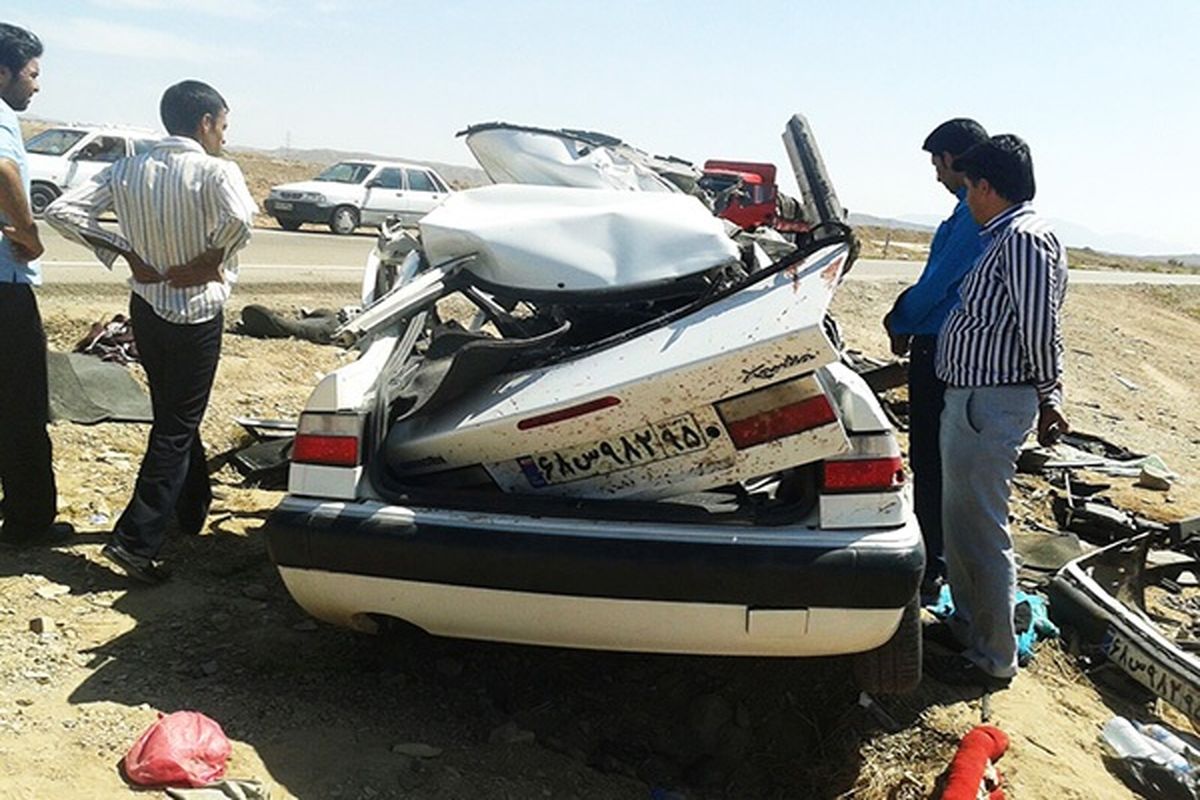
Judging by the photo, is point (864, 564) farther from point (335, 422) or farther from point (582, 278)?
point (335, 422)

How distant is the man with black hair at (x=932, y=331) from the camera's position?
4496 millimetres

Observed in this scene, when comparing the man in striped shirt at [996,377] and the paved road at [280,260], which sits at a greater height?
the man in striped shirt at [996,377]

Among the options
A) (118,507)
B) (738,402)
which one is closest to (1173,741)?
(738,402)

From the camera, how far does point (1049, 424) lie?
391 centimetres

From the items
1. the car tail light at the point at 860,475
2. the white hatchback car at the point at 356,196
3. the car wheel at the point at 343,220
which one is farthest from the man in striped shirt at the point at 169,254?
the car wheel at the point at 343,220

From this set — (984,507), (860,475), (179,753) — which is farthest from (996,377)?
(179,753)

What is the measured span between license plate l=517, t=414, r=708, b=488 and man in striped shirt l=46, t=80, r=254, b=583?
1.73 metres

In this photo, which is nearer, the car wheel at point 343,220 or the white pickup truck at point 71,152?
the white pickup truck at point 71,152

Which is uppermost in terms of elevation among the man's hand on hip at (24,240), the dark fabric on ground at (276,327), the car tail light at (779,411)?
the man's hand on hip at (24,240)

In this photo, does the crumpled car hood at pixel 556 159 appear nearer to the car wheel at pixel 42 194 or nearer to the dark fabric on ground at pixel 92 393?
the dark fabric on ground at pixel 92 393

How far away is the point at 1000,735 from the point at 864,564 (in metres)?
1.04

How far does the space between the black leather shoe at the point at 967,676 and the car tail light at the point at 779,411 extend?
156cm

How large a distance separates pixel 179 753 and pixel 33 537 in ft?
6.51

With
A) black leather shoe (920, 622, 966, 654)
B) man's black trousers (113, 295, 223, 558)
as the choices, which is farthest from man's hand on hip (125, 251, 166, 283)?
black leather shoe (920, 622, 966, 654)
